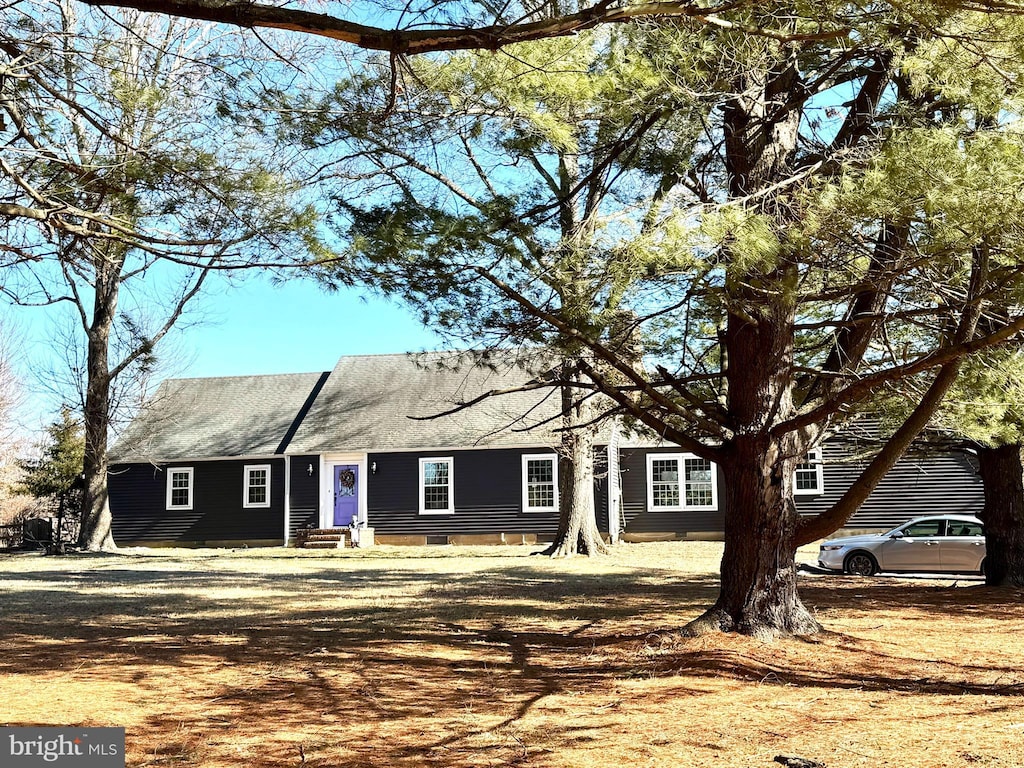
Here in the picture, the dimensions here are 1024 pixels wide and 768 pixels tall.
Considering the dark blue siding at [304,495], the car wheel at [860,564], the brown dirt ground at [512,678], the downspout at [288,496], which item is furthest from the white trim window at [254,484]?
the car wheel at [860,564]

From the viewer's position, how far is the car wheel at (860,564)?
1584cm

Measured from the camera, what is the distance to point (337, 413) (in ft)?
87.2

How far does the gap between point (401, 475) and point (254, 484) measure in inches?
173

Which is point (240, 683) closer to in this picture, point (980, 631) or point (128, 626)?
point (128, 626)

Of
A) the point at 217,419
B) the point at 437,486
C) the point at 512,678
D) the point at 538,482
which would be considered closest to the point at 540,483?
the point at 538,482

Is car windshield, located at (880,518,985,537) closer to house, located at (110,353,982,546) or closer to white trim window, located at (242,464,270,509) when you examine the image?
house, located at (110,353,982,546)

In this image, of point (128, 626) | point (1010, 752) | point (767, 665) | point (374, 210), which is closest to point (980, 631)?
point (767, 665)

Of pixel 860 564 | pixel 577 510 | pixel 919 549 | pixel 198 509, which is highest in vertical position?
pixel 577 510

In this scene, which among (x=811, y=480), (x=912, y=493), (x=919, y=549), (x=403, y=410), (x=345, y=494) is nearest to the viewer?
(x=919, y=549)

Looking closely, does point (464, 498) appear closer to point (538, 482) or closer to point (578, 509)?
point (538, 482)

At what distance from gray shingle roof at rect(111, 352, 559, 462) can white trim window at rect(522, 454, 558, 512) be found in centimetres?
92

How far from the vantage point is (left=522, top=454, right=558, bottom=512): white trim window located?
973 inches

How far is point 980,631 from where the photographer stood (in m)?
8.57

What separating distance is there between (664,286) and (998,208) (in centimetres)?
232
